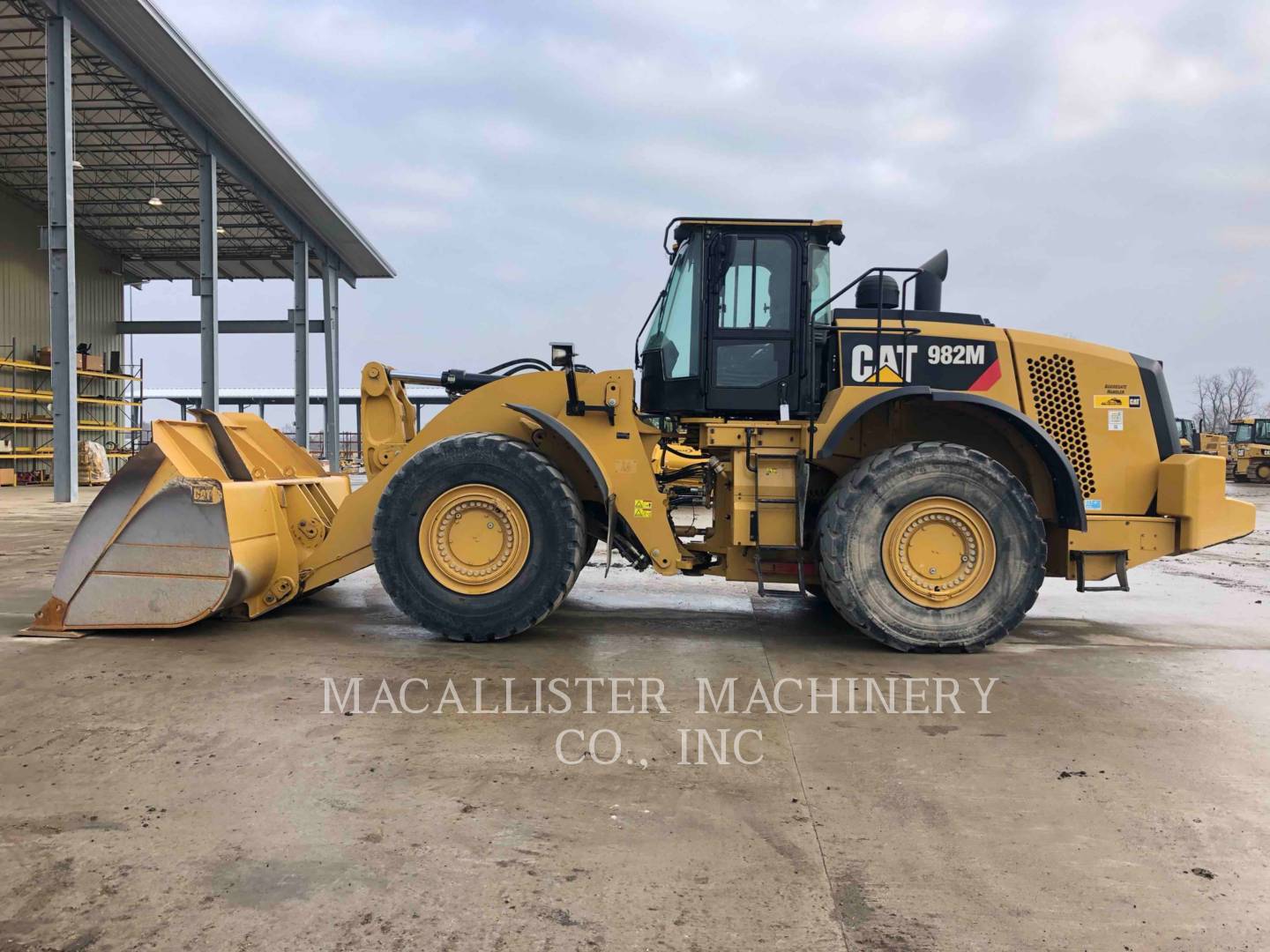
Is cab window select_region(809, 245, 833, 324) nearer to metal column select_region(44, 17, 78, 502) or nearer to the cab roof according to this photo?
the cab roof

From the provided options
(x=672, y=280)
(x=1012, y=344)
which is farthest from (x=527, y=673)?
(x=1012, y=344)

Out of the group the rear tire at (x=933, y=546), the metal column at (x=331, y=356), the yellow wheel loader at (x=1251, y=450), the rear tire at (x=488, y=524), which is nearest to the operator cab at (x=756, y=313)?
the rear tire at (x=933, y=546)

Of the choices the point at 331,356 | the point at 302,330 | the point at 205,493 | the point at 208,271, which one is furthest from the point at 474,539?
the point at 331,356

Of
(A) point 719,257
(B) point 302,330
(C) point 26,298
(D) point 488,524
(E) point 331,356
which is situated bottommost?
(D) point 488,524

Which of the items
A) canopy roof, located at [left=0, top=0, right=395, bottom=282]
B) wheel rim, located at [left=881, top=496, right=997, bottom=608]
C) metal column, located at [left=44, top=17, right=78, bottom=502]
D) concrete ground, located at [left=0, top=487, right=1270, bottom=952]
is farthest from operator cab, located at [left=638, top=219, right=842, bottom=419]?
canopy roof, located at [left=0, top=0, right=395, bottom=282]

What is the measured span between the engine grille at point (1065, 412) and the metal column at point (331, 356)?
26.5 metres

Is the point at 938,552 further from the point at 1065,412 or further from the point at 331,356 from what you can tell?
the point at 331,356

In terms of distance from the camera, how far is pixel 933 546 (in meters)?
4.77

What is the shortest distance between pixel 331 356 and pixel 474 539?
84.6 ft

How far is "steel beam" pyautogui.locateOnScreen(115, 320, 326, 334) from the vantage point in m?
28.9

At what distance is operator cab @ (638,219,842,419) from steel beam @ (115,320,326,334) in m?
24.5

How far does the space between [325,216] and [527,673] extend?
25.3 meters

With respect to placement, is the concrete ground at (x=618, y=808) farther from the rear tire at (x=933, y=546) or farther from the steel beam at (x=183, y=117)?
the steel beam at (x=183, y=117)

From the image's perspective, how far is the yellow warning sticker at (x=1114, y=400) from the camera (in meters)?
5.07
